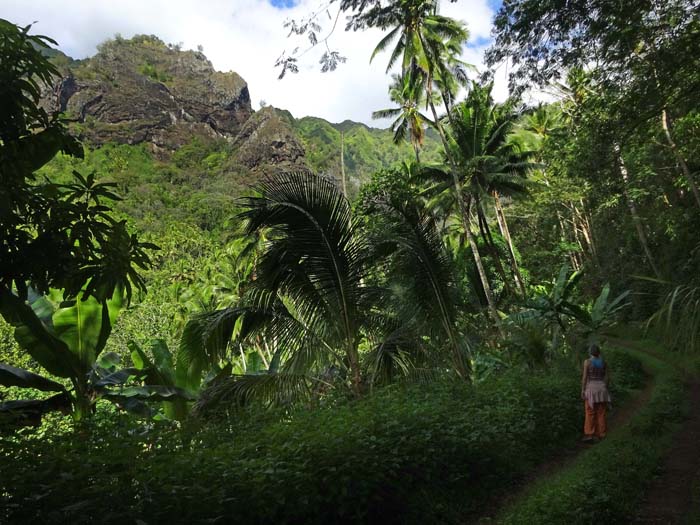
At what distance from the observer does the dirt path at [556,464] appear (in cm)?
503

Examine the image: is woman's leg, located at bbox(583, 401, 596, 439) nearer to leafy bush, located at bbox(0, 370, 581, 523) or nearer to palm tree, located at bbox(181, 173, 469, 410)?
leafy bush, located at bbox(0, 370, 581, 523)

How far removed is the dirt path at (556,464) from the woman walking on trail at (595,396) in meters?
0.26

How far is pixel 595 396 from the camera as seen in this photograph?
7234 millimetres

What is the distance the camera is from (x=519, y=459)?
19.9 ft

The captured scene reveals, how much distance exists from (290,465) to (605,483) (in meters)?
2.99

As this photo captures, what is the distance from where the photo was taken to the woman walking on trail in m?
7.25

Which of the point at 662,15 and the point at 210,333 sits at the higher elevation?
the point at 662,15

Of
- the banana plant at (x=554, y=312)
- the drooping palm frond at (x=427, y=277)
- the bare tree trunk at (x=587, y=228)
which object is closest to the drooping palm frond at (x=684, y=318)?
the drooping palm frond at (x=427, y=277)

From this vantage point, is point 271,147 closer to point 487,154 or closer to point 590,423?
point 487,154

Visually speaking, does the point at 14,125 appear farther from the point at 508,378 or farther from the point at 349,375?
the point at 508,378

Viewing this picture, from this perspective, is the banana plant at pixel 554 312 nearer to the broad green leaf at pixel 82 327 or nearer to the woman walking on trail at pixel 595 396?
the woman walking on trail at pixel 595 396

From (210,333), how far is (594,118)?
762cm

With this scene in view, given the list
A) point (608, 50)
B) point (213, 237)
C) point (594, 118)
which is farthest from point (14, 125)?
point (213, 237)

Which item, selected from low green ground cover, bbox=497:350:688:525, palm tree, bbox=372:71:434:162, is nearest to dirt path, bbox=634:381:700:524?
low green ground cover, bbox=497:350:688:525
